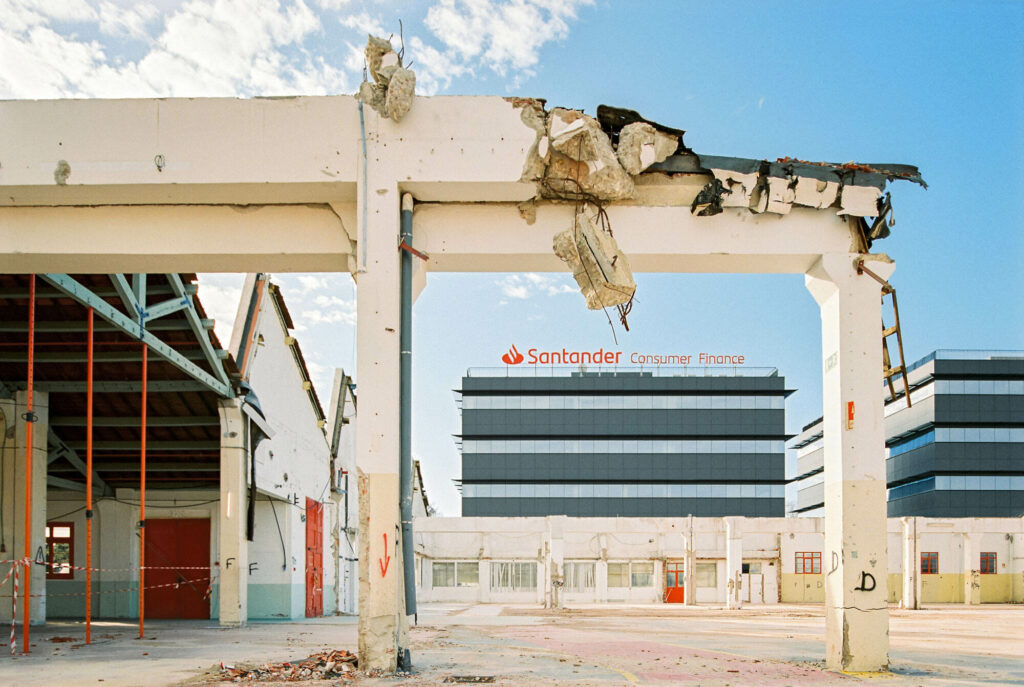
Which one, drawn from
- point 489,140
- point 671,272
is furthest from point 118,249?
point 671,272

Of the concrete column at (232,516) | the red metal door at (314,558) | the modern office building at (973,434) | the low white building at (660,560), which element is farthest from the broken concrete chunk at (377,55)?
the modern office building at (973,434)

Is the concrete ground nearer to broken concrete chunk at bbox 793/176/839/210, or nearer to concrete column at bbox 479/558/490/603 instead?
broken concrete chunk at bbox 793/176/839/210

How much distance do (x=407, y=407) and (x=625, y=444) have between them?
74.1 metres

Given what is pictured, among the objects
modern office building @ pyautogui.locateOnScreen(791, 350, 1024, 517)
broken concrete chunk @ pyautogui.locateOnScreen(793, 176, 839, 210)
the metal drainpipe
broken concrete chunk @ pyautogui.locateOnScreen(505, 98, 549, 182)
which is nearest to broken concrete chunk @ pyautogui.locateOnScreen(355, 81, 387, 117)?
the metal drainpipe

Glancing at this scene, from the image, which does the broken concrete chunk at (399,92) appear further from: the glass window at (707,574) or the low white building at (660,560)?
the glass window at (707,574)

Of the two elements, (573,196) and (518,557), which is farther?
(518,557)

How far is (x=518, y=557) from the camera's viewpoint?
51938 mm

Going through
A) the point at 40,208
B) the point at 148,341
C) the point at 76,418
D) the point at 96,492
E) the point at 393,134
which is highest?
the point at 393,134

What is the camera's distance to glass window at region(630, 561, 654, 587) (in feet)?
175

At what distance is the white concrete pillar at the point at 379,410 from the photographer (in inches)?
388

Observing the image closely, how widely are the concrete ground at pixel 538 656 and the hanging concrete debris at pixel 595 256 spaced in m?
4.33

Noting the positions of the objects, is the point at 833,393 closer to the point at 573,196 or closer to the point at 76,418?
the point at 573,196

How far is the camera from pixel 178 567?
2211cm

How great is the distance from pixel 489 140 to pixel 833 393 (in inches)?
197
